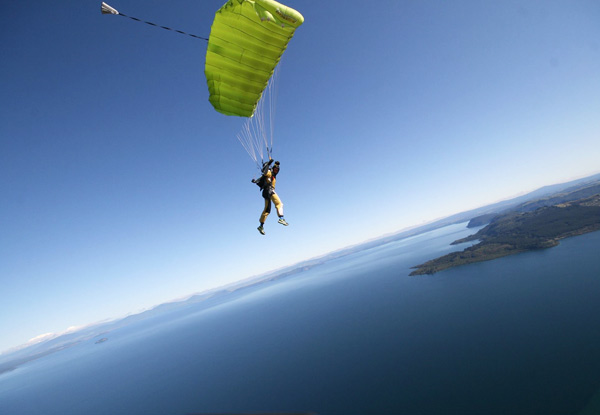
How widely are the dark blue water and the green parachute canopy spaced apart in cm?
3559

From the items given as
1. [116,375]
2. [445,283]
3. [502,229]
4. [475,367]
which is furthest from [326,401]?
[502,229]

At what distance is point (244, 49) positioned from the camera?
8.43 meters

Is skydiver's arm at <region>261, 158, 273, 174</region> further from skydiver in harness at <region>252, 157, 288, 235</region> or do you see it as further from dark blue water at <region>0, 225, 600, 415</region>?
dark blue water at <region>0, 225, 600, 415</region>

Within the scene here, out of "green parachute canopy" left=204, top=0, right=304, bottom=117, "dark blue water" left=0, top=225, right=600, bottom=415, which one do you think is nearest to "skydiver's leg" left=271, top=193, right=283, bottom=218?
"green parachute canopy" left=204, top=0, right=304, bottom=117

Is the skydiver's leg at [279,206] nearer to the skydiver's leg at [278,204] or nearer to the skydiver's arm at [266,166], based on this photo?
the skydiver's leg at [278,204]

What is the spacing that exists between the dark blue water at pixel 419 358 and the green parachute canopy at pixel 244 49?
3559cm

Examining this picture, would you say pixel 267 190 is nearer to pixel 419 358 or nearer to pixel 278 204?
pixel 278 204

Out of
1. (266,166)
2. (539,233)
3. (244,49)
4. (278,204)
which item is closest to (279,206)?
(278,204)

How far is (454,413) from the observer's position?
82.1ft

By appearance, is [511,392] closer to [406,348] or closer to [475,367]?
[475,367]

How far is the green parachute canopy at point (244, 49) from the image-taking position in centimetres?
751

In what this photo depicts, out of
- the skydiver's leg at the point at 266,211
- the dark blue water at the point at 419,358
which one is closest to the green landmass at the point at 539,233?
the dark blue water at the point at 419,358

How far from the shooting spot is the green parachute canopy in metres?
7.51

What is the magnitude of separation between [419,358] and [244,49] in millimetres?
44464
